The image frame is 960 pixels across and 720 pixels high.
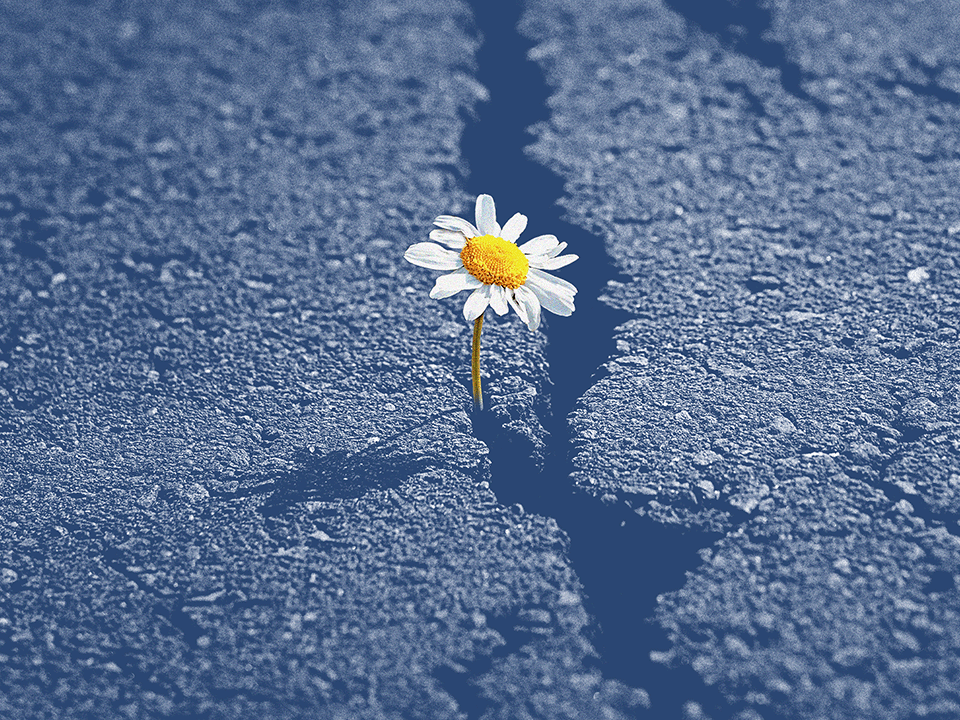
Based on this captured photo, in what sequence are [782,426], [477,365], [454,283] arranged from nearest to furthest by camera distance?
[454,283]
[477,365]
[782,426]

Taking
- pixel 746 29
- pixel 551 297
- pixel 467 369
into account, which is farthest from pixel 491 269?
pixel 746 29

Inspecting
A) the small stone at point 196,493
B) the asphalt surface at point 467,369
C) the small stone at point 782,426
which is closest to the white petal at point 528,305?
the asphalt surface at point 467,369

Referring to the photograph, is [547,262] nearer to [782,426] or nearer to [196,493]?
[782,426]

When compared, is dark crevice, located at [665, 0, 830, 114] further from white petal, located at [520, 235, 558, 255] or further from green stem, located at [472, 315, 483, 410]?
green stem, located at [472, 315, 483, 410]

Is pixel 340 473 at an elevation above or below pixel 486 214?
below

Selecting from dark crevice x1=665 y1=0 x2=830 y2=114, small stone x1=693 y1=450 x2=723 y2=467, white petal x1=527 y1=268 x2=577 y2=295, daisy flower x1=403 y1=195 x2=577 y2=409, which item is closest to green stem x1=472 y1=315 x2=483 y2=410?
daisy flower x1=403 y1=195 x2=577 y2=409

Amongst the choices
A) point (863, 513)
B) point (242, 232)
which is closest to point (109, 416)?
point (242, 232)

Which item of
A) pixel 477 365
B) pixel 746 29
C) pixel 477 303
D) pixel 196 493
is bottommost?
pixel 196 493

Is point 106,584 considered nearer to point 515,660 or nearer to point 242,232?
point 515,660
